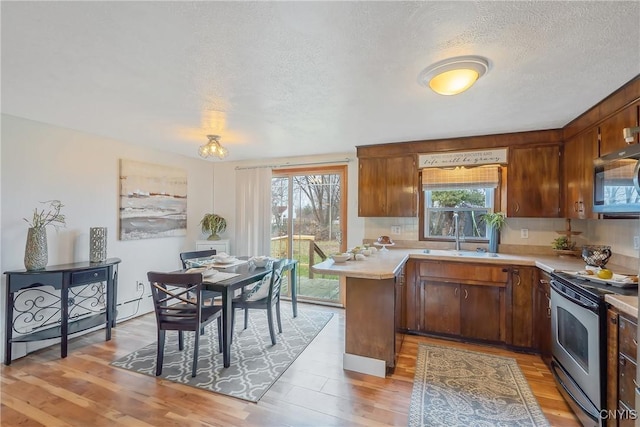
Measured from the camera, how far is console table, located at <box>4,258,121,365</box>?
2.59m

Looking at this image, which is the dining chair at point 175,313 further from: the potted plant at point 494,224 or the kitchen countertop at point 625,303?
the potted plant at point 494,224

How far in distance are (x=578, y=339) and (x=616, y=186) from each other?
113cm

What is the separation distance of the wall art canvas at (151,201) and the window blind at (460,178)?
3.57 meters

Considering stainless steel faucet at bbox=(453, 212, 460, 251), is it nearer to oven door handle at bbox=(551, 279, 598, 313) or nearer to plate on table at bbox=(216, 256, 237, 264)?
oven door handle at bbox=(551, 279, 598, 313)

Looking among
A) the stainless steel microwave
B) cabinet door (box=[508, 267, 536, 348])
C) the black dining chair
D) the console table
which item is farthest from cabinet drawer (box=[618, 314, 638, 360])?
the console table

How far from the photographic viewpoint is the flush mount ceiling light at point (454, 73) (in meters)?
1.69

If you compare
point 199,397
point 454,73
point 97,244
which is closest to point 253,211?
point 97,244

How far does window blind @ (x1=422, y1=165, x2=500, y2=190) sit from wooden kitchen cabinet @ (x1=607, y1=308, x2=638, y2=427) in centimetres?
198

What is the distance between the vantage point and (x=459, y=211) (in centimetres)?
371

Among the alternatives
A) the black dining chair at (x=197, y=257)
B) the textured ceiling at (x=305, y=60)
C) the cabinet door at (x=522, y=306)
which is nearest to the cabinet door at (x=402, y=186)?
the textured ceiling at (x=305, y=60)

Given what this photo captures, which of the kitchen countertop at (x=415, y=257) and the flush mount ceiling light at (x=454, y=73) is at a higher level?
the flush mount ceiling light at (x=454, y=73)

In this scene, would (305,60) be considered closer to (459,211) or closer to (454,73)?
(454,73)

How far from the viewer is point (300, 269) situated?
473cm

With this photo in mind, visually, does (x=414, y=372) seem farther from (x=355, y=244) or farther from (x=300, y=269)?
(x=300, y=269)
